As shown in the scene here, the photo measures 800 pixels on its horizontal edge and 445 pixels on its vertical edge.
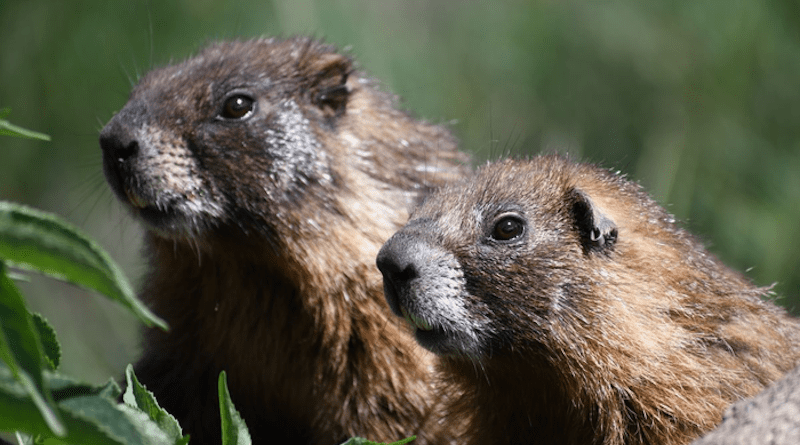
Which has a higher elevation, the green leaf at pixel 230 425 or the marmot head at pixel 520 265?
the marmot head at pixel 520 265

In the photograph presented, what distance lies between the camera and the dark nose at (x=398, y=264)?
3703mm

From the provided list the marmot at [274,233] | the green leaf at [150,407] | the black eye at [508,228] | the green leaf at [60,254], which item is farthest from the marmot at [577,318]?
the green leaf at [60,254]

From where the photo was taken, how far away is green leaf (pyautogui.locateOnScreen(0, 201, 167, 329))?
1.98 metres

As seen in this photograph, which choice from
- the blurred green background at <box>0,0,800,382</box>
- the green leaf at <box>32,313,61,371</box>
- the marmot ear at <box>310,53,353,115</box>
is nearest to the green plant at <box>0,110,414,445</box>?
the green leaf at <box>32,313,61,371</box>

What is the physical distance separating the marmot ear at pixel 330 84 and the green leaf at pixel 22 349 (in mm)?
3267

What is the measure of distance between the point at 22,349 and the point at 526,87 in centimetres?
935

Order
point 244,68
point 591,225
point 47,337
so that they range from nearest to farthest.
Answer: point 47,337 → point 591,225 → point 244,68

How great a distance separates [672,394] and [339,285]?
1815 millimetres

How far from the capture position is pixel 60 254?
2029 millimetres

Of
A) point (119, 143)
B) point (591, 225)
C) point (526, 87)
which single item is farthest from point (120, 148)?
point (526, 87)

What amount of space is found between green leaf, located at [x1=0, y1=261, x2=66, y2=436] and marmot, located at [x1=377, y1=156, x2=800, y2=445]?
1.85 metres

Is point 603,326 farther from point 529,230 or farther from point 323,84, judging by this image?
point 323,84

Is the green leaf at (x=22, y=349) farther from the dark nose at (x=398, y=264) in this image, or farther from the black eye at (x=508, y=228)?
the black eye at (x=508, y=228)

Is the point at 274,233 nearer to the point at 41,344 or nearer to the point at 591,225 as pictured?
the point at 591,225
